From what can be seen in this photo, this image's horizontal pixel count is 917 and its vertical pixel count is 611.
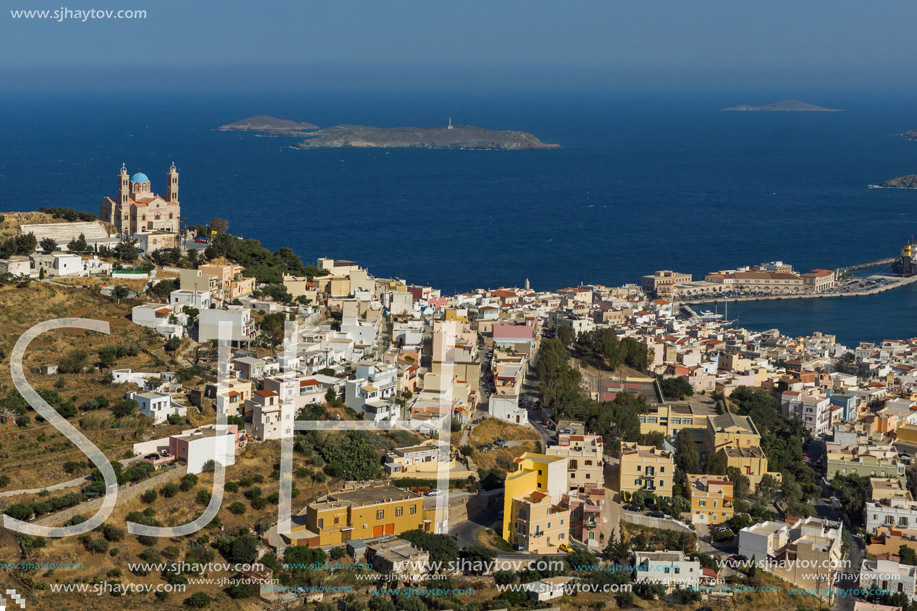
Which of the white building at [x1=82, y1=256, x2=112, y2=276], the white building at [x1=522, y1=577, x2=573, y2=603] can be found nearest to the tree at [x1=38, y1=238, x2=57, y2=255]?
the white building at [x1=82, y1=256, x2=112, y2=276]

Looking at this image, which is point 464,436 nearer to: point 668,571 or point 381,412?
point 381,412

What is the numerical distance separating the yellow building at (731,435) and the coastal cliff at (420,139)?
88.3 m

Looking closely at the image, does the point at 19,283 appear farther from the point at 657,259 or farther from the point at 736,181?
the point at 736,181

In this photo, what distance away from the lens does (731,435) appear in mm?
23984

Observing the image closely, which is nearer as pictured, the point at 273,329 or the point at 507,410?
the point at 507,410

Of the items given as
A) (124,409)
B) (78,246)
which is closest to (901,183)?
(78,246)

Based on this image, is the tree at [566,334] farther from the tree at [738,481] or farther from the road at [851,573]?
the road at [851,573]

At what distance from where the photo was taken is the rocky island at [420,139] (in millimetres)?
113250

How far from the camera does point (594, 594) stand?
16891mm

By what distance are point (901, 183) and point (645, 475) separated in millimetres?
71554

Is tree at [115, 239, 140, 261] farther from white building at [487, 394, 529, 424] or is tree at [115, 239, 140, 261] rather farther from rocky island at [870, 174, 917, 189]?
rocky island at [870, 174, 917, 189]

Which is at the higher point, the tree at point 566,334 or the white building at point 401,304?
the white building at point 401,304

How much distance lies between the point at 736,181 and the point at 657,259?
36474 millimetres

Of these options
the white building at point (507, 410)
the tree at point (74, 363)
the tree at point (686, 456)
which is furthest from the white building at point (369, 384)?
the tree at point (686, 456)
